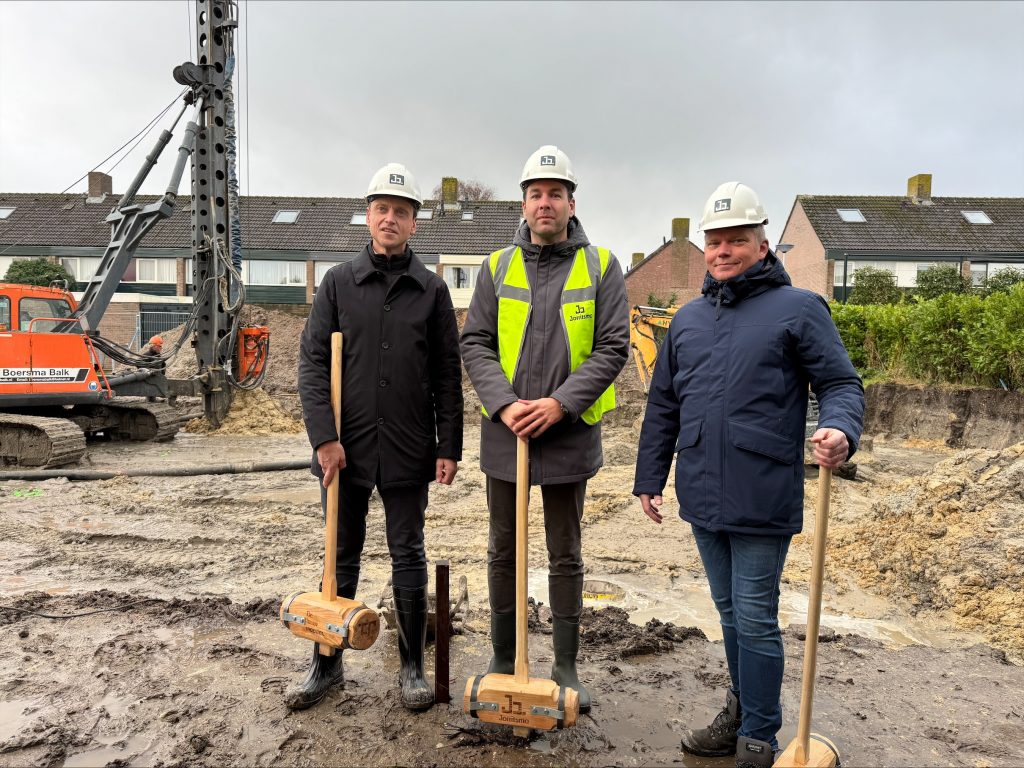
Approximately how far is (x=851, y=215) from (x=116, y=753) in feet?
114

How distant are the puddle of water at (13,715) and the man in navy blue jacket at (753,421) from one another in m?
2.94

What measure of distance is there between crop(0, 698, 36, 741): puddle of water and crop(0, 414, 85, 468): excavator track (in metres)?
7.76

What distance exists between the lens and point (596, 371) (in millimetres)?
3115

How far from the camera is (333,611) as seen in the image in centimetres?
315

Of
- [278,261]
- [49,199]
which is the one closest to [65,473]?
[278,261]

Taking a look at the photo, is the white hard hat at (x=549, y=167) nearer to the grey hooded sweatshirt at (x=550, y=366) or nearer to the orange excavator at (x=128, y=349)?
the grey hooded sweatshirt at (x=550, y=366)

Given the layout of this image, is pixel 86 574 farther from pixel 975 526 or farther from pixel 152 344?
pixel 152 344

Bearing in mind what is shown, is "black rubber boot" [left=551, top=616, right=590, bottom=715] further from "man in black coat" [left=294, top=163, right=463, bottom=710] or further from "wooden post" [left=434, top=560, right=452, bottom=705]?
"man in black coat" [left=294, top=163, right=463, bottom=710]

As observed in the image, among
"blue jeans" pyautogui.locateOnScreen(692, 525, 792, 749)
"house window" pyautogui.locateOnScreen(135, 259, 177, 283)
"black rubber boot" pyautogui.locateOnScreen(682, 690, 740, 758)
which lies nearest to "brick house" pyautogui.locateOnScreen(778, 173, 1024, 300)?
"house window" pyautogui.locateOnScreen(135, 259, 177, 283)

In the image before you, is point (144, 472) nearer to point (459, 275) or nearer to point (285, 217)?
point (459, 275)

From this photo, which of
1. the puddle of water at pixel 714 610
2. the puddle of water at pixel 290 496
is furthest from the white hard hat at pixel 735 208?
the puddle of water at pixel 290 496

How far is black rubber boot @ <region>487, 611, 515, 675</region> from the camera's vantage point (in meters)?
3.32

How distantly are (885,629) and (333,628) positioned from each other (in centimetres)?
371

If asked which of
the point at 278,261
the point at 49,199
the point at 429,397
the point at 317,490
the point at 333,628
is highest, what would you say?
the point at 49,199
